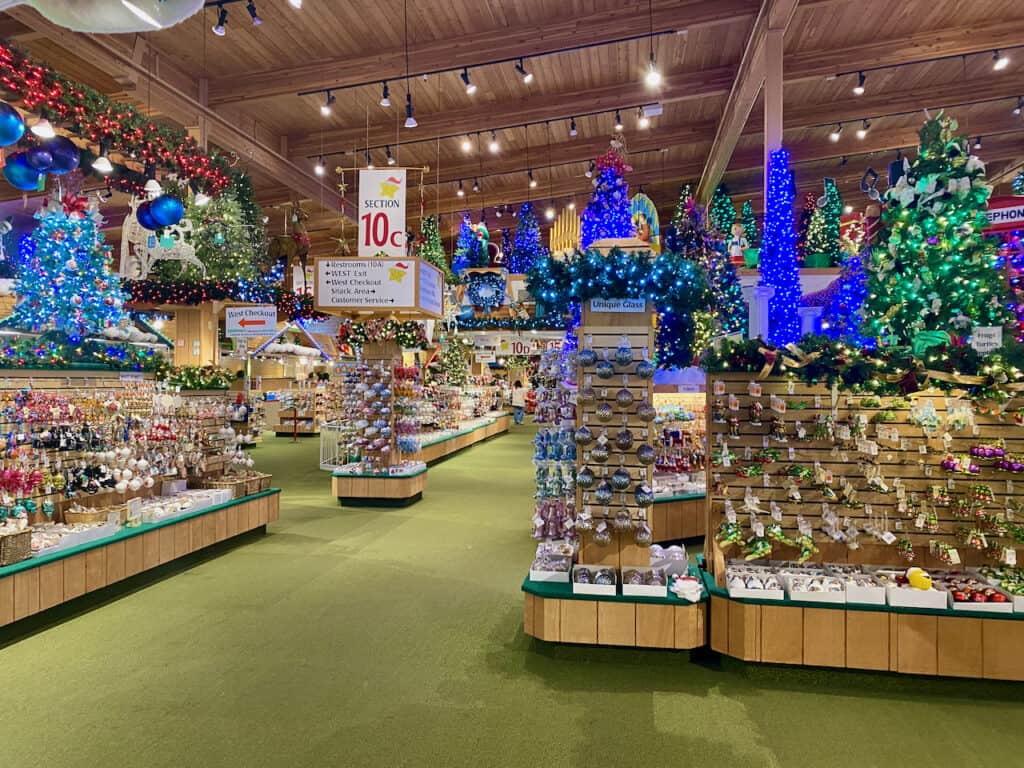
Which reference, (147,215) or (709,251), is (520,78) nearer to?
(709,251)

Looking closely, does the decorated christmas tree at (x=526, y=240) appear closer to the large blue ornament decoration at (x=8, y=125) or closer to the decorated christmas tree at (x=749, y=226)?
the decorated christmas tree at (x=749, y=226)

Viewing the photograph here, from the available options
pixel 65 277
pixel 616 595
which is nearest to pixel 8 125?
pixel 65 277

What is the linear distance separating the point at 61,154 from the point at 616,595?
573 centimetres

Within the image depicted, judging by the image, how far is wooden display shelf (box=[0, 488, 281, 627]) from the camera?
412cm

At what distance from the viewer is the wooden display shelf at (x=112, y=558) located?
412cm

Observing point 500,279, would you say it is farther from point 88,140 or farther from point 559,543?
point 559,543

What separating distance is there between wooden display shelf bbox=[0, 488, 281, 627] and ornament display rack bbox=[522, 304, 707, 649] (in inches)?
132

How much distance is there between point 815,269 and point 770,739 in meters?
11.6

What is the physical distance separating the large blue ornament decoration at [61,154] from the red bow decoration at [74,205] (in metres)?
1.64

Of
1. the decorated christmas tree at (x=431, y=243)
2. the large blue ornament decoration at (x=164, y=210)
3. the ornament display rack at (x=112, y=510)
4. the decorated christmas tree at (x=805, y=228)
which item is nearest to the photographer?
the ornament display rack at (x=112, y=510)

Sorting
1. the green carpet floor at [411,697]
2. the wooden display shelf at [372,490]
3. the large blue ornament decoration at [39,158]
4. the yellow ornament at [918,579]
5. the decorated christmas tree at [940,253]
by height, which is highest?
the large blue ornament decoration at [39,158]

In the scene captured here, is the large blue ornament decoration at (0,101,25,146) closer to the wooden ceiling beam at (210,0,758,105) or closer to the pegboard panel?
the pegboard panel

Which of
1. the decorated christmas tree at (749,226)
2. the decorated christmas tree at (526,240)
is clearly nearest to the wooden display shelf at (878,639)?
the decorated christmas tree at (526,240)

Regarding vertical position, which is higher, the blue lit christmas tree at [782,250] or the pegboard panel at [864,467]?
the blue lit christmas tree at [782,250]
